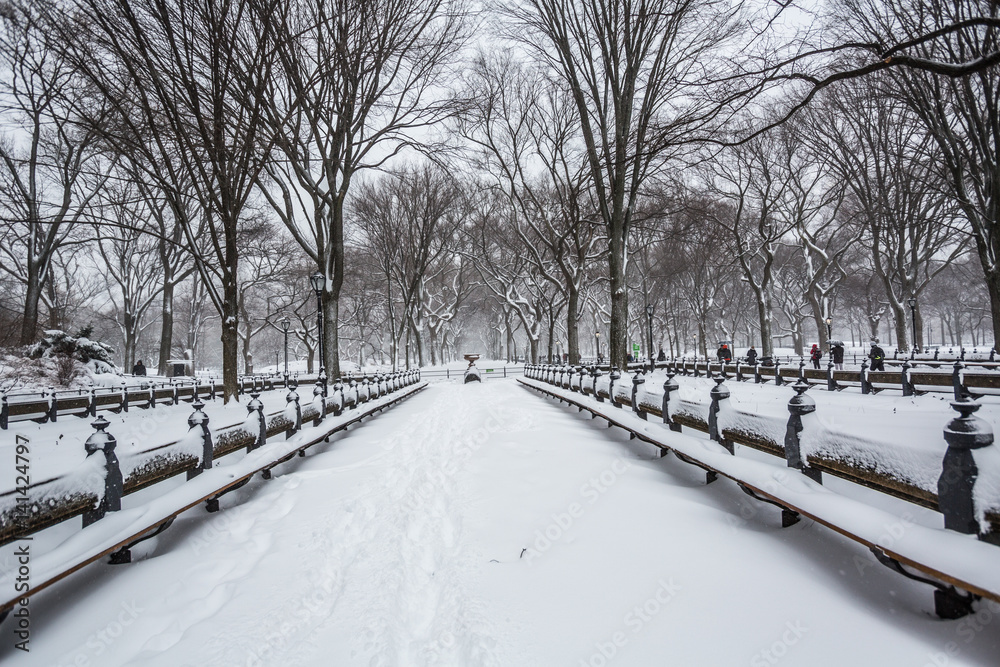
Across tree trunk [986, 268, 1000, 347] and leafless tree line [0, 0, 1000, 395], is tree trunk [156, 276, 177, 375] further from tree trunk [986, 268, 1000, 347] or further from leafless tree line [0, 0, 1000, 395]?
tree trunk [986, 268, 1000, 347]

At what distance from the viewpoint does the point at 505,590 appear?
10.2 feet

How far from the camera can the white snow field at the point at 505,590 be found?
245 cm

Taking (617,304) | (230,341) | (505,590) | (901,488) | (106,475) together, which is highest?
(617,304)

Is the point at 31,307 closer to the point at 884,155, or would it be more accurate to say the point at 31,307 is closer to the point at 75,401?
the point at 75,401

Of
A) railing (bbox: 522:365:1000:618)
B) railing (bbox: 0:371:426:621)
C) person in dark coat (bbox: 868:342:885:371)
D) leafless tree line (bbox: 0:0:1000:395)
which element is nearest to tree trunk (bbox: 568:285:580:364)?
leafless tree line (bbox: 0:0:1000:395)

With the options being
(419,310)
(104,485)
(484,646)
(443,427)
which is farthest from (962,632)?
(419,310)

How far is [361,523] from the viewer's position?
435 cm

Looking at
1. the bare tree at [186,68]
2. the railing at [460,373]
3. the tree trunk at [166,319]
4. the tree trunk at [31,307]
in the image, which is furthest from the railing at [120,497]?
the railing at [460,373]

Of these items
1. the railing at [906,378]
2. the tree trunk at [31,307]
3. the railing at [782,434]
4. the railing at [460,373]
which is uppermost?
the tree trunk at [31,307]

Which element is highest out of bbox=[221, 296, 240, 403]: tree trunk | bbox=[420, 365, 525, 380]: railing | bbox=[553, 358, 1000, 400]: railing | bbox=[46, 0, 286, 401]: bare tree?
bbox=[46, 0, 286, 401]: bare tree

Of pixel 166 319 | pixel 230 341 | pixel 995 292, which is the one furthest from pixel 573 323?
pixel 166 319

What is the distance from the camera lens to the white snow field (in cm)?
245

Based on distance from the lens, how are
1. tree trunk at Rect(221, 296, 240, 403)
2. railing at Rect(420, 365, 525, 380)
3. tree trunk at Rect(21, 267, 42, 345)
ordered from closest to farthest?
tree trunk at Rect(221, 296, 240, 403) → tree trunk at Rect(21, 267, 42, 345) → railing at Rect(420, 365, 525, 380)

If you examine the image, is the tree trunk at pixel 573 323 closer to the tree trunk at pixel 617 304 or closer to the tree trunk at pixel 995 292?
the tree trunk at pixel 617 304
